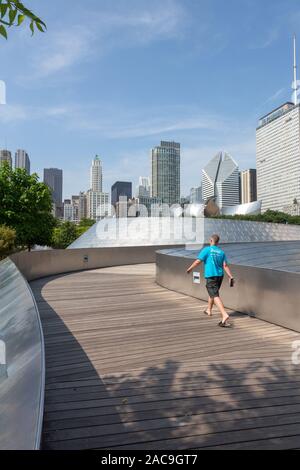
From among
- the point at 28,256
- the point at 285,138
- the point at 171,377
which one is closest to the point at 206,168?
the point at 285,138

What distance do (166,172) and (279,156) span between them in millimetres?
46892

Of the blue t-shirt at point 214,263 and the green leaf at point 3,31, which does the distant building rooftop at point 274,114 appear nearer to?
the blue t-shirt at point 214,263

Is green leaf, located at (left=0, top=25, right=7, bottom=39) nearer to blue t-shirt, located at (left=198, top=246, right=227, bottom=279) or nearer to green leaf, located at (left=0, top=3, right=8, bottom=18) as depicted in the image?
green leaf, located at (left=0, top=3, right=8, bottom=18)

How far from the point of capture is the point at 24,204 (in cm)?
3278

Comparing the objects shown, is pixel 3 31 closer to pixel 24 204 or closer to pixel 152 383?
pixel 152 383

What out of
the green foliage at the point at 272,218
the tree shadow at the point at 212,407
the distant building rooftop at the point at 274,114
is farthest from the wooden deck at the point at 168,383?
the distant building rooftop at the point at 274,114

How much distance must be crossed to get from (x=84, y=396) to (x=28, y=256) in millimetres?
10696

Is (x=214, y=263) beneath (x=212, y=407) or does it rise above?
above

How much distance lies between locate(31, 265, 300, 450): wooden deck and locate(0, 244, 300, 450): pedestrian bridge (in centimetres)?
1

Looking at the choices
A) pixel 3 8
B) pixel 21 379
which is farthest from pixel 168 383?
pixel 3 8

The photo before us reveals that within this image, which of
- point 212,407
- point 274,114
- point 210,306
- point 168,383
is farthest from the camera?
point 274,114

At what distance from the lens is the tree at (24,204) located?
105ft

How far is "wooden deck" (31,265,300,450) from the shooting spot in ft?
10.0
